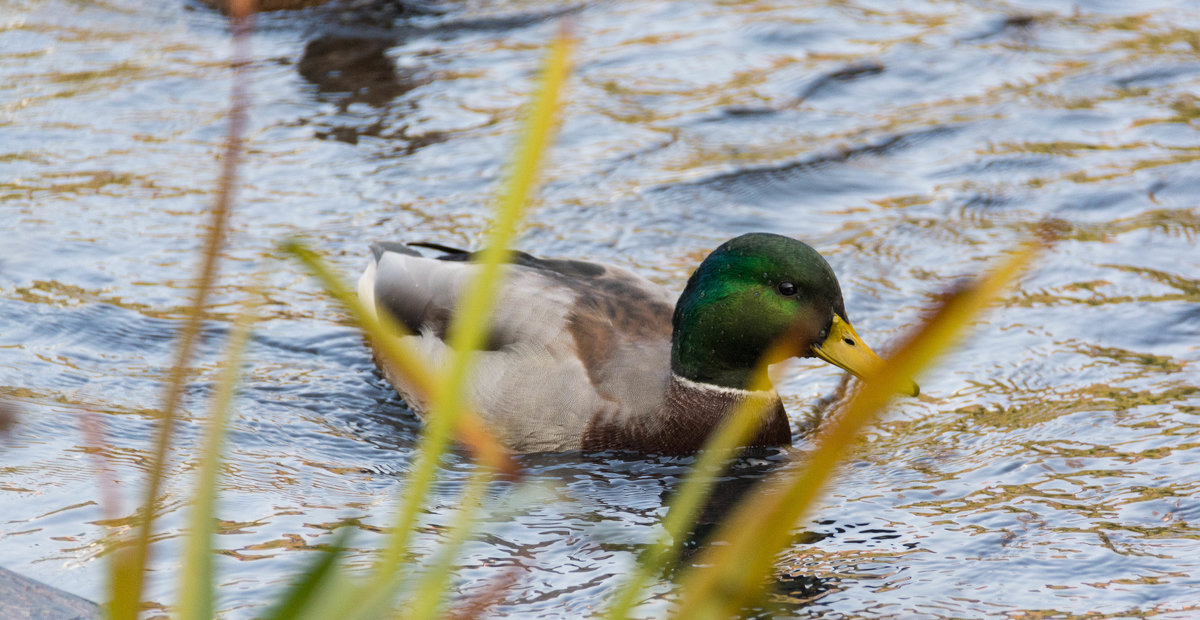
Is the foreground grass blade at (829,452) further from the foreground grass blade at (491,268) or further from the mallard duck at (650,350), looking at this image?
the mallard duck at (650,350)

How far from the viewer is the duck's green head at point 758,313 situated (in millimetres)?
4695

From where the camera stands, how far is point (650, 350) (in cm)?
513

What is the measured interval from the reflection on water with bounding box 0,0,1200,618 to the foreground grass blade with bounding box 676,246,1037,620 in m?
0.45

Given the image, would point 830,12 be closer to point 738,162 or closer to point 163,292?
point 738,162

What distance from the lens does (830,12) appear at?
998 cm

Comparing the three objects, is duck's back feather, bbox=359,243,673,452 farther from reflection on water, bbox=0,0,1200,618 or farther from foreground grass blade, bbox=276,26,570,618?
foreground grass blade, bbox=276,26,570,618

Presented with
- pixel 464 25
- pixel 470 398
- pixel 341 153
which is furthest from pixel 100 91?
pixel 470 398

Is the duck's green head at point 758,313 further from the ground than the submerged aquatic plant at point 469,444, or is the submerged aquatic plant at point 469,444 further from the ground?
the submerged aquatic plant at point 469,444

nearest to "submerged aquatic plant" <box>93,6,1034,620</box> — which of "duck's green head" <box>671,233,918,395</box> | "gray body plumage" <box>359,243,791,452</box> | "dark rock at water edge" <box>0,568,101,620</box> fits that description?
"dark rock at water edge" <box>0,568,101,620</box>

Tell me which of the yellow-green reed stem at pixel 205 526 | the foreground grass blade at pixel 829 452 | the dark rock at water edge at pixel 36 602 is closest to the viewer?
the foreground grass blade at pixel 829 452

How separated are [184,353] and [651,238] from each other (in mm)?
5941

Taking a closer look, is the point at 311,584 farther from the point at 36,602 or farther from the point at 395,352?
the point at 36,602

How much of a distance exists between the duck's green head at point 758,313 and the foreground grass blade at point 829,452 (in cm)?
349

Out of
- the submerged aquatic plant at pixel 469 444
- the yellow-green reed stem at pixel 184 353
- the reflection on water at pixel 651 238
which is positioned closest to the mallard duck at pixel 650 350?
the reflection on water at pixel 651 238
